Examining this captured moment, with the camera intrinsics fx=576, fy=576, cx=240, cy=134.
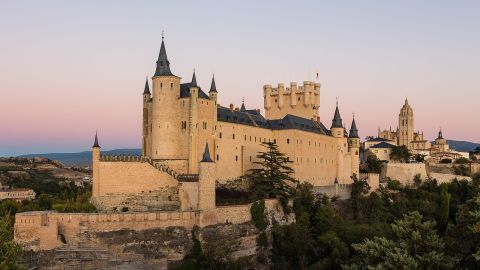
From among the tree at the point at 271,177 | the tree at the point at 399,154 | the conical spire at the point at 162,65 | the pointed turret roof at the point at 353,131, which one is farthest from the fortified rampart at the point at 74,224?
the tree at the point at 399,154

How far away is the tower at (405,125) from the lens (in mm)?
113688

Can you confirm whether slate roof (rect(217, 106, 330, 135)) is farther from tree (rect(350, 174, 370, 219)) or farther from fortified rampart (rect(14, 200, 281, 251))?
fortified rampart (rect(14, 200, 281, 251))

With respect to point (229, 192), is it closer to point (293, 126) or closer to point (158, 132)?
point (158, 132)

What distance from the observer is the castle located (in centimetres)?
4672

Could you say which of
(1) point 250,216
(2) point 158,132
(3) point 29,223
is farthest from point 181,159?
(3) point 29,223

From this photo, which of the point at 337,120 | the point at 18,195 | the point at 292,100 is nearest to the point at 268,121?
the point at 292,100

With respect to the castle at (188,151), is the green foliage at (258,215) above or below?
below

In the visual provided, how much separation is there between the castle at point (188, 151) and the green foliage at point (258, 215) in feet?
15.3

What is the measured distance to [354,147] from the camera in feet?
230

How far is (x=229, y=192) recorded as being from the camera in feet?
171

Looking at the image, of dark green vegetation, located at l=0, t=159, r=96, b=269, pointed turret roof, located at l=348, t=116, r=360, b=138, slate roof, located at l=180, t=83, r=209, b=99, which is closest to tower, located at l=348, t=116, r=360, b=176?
pointed turret roof, located at l=348, t=116, r=360, b=138

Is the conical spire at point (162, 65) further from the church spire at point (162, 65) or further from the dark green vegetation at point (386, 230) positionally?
the dark green vegetation at point (386, 230)

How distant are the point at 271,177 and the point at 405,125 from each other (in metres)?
68.7

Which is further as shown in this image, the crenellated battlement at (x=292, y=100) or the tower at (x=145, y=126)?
the crenellated battlement at (x=292, y=100)
